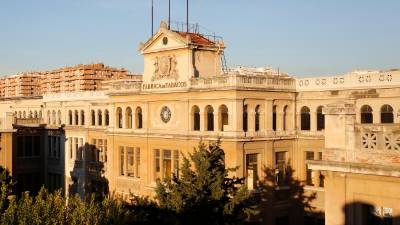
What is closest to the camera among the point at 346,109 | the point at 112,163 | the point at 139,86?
the point at 346,109

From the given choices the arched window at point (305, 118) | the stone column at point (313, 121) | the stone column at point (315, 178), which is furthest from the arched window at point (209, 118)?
the stone column at point (315, 178)

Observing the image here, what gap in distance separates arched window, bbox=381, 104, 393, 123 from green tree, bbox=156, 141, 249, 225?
11.3m

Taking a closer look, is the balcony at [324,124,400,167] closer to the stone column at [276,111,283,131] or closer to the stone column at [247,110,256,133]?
the stone column at [247,110,256,133]

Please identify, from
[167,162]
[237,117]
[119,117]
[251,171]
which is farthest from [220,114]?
[119,117]

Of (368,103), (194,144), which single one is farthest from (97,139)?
(368,103)

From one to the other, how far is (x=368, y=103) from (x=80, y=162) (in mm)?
25432

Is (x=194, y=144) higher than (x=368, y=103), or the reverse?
(x=368, y=103)

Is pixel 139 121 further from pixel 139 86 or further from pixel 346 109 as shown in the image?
pixel 346 109

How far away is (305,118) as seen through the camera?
107 ft

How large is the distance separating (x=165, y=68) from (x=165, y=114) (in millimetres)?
2936

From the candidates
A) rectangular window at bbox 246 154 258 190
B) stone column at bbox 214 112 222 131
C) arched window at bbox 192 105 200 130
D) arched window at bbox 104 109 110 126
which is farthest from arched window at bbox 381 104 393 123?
arched window at bbox 104 109 110 126

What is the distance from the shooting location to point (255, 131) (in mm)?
30984

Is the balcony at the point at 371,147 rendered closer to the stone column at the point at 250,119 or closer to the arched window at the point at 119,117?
the stone column at the point at 250,119

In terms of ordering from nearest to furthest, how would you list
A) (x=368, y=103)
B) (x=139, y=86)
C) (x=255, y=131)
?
(x=368, y=103) < (x=255, y=131) < (x=139, y=86)
